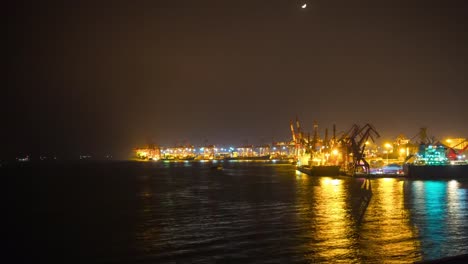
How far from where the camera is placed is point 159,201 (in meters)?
38.1

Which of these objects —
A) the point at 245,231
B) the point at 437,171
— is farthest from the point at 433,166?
the point at 245,231

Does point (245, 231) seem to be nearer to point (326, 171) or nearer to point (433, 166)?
point (433, 166)

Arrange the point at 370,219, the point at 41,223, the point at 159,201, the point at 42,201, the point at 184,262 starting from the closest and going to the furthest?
the point at 184,262 < the point at 370,219 < the point at 41,223 < the point at 159,201 < the point at 42,201

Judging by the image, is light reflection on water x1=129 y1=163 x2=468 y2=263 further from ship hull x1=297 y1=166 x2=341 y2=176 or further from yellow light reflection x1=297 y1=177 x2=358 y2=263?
ship hull x1=297 y1=166 x2=341 y2=176

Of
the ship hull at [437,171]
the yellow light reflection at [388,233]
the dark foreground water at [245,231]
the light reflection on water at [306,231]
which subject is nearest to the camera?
the yellow light reflection at [388,233]

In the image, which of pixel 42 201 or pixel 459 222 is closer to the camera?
pixel 459 222

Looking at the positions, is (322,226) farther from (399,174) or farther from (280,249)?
(399,174)

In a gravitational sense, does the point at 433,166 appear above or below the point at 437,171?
above

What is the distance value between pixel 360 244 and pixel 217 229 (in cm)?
750

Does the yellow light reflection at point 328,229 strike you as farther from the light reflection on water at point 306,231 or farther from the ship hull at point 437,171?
the ship hull at point 437,171

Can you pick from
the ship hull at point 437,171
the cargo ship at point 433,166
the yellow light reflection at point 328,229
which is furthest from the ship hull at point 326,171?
the yellow light reflection at point 328,229

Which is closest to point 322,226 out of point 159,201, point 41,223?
point 41,223

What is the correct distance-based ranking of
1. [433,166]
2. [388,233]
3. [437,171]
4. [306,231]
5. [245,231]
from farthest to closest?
[433,166] → [437,171] → [245,231] → [306,231] → [388,233]

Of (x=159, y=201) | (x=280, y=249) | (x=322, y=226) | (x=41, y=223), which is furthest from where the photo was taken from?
(x=159, y=201)
